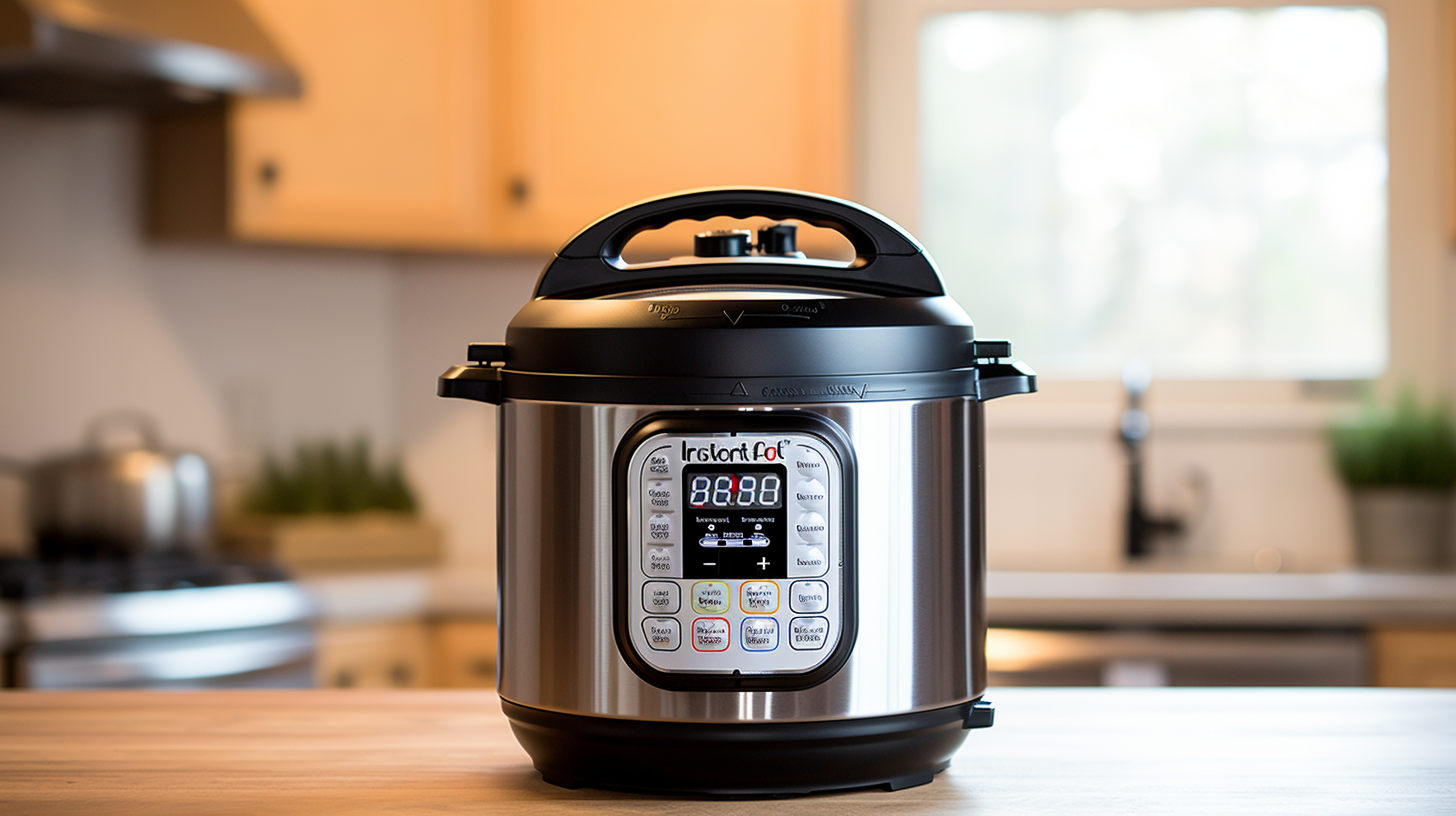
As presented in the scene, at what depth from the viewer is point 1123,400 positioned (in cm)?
272

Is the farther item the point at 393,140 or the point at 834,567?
the point at 393,140

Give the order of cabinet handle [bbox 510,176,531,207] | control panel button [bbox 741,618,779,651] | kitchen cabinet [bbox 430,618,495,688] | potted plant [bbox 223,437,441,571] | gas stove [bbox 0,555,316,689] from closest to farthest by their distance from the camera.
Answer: control panel button [bbox 741,618,779,651] < gas stove [bbox 0,555,316,689] < kitchen cabinet [bbox 430,618,495,688] < potted plant [bbox 223,437,441,571] < cabinet handle [bbox 510,176,531,207]

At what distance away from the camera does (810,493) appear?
593 mm

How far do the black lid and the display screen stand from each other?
3 cm

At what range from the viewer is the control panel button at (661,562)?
0.59 metres

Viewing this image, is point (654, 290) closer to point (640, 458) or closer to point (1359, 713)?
point (640, 458)

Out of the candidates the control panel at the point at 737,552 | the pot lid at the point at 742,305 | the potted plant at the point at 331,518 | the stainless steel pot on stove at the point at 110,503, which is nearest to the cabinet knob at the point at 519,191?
the potted plant at the point at 331,518

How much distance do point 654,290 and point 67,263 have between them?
2.01 meters

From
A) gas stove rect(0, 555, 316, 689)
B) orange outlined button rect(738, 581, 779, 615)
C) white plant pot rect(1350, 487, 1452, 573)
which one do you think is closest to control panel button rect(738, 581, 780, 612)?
orange outlined button rect(738, 581, 779, 615)

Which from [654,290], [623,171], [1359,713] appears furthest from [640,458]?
Answer: [623,171]

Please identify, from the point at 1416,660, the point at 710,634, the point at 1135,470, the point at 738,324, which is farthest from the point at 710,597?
the point at 1135,470

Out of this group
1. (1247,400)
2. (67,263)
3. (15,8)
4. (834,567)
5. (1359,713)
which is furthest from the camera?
(1247,400)

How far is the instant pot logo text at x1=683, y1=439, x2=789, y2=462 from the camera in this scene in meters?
0.59

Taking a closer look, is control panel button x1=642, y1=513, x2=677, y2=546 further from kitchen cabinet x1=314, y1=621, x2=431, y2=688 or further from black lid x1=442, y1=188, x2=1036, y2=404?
kitchen cabinet x1=314, y1=621, x2=431, y2=688
